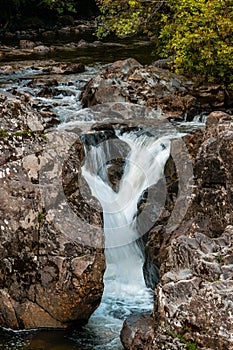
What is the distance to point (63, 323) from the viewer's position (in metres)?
6.59

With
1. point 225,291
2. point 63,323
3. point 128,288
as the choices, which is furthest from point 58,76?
point 225,291

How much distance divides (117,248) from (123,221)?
0.59 metres

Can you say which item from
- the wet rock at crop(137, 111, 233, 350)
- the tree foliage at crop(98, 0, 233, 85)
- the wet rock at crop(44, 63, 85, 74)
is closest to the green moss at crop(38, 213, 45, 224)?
the wet rock at crop(137, 111, 233, 350)

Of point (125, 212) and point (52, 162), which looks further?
point (125, 212)

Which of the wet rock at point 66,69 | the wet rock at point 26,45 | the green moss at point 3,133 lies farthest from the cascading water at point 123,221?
the wet rock at point 26,45

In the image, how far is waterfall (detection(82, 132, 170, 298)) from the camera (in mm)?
8117

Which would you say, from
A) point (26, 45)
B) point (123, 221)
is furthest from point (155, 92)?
point (26, 45)

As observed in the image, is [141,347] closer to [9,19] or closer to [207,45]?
[207,45]

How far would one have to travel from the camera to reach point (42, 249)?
6520mm

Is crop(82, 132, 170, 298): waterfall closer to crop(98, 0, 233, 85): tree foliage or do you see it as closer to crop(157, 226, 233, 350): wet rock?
crop(98, 0, 233, 85): tree foliage

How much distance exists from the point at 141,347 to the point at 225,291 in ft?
5.62

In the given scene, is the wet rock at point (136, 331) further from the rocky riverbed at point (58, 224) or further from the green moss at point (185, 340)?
the green moss at point (185, 340)

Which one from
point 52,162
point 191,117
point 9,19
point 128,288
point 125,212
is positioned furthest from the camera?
point 9,19

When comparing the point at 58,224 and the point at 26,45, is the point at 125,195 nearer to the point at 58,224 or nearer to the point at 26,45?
the point at 58,224
